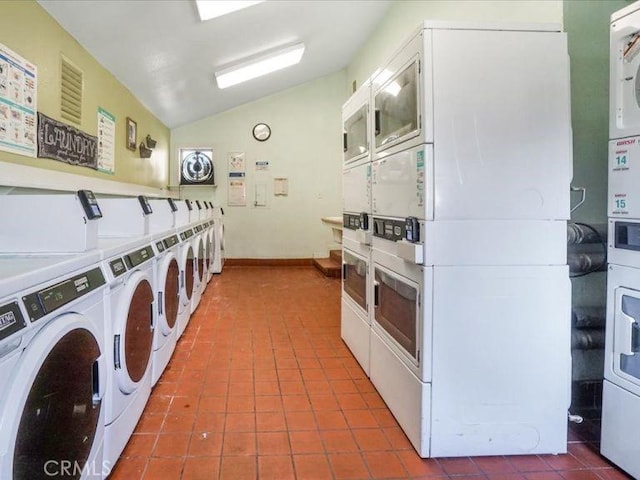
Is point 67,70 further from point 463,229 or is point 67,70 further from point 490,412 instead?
point 490,412

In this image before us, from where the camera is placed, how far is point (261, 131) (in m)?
7.44

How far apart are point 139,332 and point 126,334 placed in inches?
10.5

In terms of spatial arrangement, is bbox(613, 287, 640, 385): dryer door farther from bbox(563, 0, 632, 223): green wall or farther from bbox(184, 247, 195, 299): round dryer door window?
bbox(184, 247, 195, 299): round dryer door window

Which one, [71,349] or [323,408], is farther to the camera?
[323,408]

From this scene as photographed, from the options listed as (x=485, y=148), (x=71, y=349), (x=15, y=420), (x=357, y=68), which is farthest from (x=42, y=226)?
(x=357, y=68)

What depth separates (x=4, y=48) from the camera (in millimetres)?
2342

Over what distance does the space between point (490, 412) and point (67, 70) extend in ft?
11.9

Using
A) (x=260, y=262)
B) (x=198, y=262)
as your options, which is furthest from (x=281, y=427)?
(x=260, y=262)

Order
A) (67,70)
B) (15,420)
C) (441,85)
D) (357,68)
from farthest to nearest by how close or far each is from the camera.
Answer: (357,68), (67,70), (441,85), (15,420)

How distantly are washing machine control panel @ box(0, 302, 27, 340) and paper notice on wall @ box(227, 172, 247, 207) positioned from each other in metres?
6.55

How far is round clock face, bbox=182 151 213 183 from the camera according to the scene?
7.23 metres

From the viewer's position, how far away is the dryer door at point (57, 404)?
37.5 inches

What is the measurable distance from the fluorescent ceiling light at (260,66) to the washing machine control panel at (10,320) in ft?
15.8

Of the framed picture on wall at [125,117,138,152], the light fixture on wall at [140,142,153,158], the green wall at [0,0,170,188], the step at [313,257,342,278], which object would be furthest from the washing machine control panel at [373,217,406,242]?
the step at [313,257,342,278]
